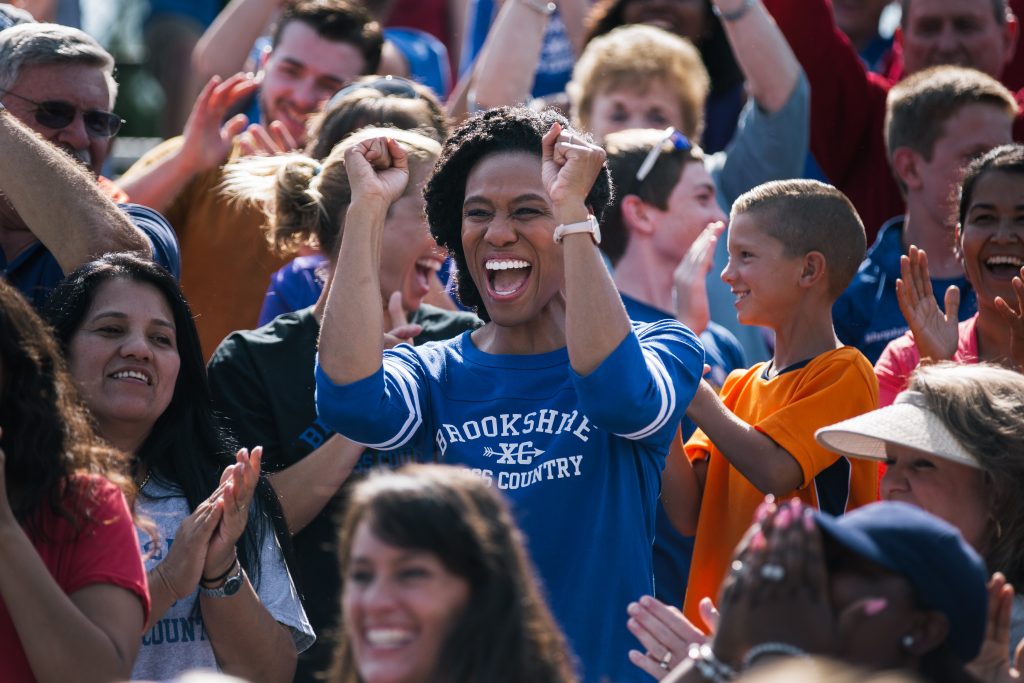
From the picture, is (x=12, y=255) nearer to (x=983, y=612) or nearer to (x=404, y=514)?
(x=404, y=514)

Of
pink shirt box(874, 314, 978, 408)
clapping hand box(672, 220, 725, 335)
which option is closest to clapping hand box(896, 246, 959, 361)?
pink shirt box(874, 314, 978, 408)

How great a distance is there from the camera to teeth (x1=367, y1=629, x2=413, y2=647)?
2.64 meters

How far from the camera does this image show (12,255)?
4480 mm

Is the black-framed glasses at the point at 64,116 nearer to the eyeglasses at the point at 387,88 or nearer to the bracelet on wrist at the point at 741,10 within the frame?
the eyeglasses at the point at 387,88

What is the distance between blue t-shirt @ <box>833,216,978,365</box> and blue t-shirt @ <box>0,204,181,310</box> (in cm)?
232

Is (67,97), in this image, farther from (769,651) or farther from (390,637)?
(769,651)

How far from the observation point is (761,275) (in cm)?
446

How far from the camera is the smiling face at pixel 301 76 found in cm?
648

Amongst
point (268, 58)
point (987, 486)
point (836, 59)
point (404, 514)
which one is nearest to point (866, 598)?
point (404, 514)

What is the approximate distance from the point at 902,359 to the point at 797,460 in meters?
0.81

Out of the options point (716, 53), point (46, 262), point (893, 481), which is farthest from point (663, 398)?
point (716, 53)

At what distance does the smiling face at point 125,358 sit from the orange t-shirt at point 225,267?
154 centimetres

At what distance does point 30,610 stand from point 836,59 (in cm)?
444

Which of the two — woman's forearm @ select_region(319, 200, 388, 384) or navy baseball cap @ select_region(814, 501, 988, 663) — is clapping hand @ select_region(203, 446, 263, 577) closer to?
woman's forearm @ select_region(319, 200, 388, 384)
